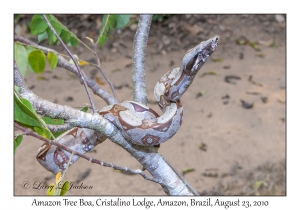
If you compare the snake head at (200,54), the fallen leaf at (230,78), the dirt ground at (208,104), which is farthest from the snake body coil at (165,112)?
the fallen leaf at (230,78)

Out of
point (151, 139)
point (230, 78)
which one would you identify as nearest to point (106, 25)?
point (151, 139)

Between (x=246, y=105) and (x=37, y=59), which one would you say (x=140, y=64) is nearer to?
(x=37, y=59)

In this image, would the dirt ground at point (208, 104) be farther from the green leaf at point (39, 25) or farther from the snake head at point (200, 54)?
the snake head at point (200, 54)

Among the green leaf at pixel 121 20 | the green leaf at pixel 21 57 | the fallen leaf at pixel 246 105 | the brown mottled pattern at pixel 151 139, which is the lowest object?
the brown mottled pattern at pixel 151 139

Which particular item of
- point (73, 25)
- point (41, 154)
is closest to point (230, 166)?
point (41, 154)

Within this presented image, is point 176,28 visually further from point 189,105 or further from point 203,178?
point 203,178

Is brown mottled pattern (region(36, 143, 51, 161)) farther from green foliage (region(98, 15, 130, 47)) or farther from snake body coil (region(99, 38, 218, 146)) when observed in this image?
green foliage (region(98, 15, 130, 47))
